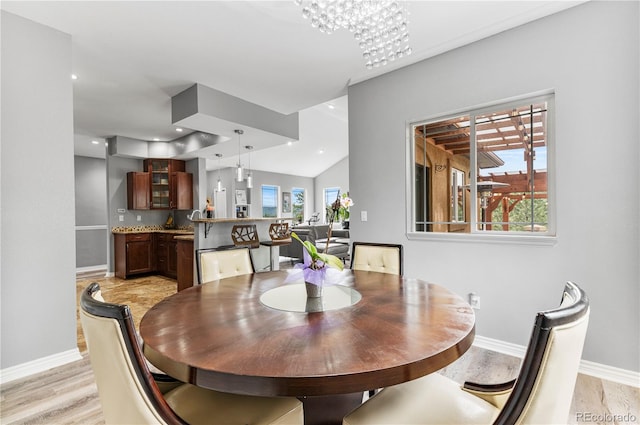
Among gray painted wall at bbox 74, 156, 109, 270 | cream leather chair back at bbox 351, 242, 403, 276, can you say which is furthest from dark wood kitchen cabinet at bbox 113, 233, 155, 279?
cream leather chair back at bbox 351, 242, 403, 276

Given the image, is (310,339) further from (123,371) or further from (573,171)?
(573,171)

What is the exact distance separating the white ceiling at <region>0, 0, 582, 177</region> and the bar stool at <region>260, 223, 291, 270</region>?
1.73 m

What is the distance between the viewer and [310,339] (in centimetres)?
101

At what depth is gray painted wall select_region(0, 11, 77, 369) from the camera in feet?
7.21

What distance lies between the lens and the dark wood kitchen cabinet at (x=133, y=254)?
5641mm

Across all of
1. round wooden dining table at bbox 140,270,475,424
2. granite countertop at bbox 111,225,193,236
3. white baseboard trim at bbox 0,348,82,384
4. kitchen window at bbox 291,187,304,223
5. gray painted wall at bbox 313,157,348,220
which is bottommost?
white baseboard trim at bbox 0,348,82,384

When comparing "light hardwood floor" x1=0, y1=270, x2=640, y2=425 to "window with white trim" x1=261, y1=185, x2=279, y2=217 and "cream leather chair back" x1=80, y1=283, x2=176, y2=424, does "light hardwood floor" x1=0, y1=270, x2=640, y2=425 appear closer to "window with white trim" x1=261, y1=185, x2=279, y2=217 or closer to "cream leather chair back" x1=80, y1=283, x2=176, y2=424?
"cream leather chair back" x1=80, y1=283, x2=176, y2=424

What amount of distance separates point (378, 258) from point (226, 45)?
226 centimetres

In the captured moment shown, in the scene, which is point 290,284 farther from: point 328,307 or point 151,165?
point 151,165

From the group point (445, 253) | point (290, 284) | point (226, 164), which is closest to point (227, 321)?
point (290, 284)

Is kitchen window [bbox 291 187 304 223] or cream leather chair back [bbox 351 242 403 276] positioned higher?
kitchen window [bbox 291 187 304 223]

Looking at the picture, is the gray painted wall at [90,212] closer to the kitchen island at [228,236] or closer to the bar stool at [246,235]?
the kitchen island at [228,236]

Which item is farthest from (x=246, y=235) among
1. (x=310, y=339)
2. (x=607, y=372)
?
(x=607, y=372)

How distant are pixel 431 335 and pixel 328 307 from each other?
46 centimetres
